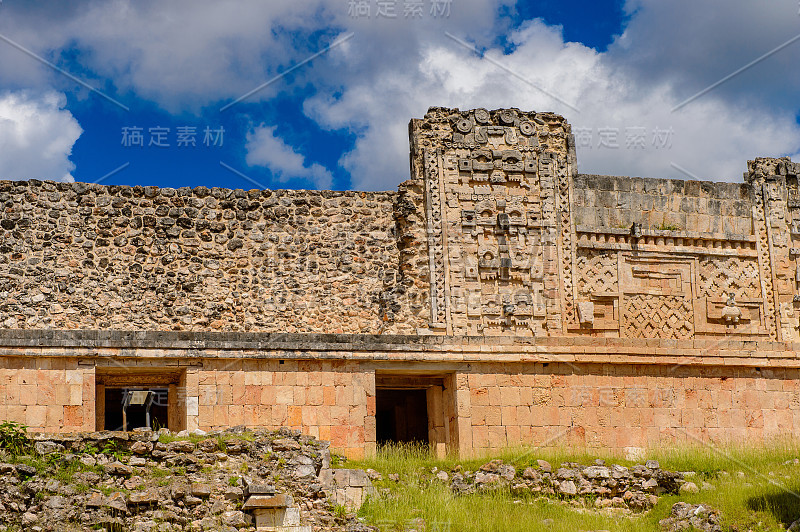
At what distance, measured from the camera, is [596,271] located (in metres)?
17.2

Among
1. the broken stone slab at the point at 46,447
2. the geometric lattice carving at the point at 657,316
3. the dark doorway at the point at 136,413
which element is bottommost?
the broken stone slab at the point at 46,447

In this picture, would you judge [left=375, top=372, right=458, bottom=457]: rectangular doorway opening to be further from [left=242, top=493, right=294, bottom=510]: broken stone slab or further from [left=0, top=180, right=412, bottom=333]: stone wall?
[left=242, top=493, right=294, bottom=510]: broken stone slab

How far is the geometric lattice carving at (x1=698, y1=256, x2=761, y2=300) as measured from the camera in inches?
698

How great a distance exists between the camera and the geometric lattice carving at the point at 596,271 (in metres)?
17.2

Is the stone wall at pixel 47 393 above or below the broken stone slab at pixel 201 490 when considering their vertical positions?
above

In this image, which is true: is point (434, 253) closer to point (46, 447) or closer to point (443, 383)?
point (443, 383)

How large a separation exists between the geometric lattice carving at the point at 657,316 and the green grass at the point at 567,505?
2927 mm

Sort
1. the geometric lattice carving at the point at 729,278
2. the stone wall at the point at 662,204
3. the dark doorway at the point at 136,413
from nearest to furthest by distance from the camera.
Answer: the stone wall at the point at 662,204 → the geometric lattice carving at the point at 729,278 → the dark doorway at the point at 136,413

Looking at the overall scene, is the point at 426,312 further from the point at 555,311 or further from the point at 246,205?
the point at 246,205

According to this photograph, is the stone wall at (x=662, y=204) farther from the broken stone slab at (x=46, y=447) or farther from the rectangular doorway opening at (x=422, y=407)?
the broken stone slab at (x=46, y=447)

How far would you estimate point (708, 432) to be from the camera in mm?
15477

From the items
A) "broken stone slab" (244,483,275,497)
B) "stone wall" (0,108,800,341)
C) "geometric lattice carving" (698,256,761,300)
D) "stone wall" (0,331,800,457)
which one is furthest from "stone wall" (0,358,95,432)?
"geometric lattice carving" (698,256,761,300)

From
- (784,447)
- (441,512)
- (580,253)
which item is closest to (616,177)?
(580,253)

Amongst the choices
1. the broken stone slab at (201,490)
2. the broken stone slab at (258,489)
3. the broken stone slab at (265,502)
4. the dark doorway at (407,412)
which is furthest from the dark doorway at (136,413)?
the broken stone slab at (265,502)
